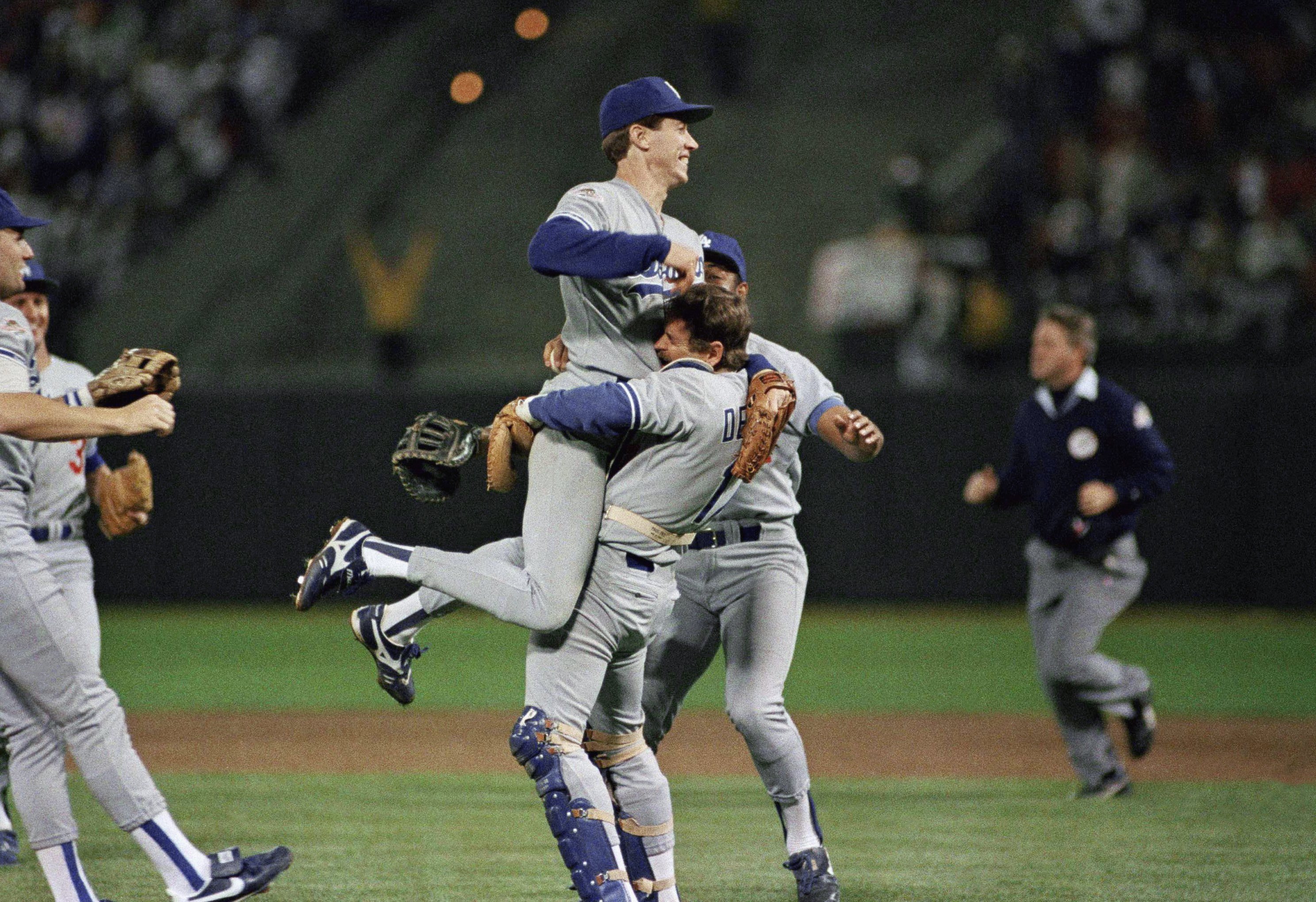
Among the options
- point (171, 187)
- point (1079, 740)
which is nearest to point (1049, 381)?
point (1079, 740)

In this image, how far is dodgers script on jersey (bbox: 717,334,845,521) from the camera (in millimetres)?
5043

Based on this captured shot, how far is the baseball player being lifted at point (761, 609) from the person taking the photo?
16.3 ft

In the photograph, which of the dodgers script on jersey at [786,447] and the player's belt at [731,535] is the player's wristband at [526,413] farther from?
the player's belt at [731,535]

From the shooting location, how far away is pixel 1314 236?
1360 cm

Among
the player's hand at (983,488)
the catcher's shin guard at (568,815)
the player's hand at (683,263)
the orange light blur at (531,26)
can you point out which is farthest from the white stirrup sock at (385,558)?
the orange light blur at (531,26)

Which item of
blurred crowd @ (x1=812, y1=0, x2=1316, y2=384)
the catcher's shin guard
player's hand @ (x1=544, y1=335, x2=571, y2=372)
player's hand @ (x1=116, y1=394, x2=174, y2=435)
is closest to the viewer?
the catcher's shin guard

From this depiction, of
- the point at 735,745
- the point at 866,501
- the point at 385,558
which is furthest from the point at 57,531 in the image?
the point at 866,501

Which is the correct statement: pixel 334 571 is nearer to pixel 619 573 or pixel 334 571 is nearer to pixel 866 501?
pixel 619 573

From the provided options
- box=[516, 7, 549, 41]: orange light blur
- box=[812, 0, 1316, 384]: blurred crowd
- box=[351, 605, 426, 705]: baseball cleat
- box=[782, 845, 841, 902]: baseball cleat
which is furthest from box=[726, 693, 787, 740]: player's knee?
box=[516, 7, 549, 41]: orange light blur

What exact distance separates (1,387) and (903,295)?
33.7 ft

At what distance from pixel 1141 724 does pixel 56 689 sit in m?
4.76

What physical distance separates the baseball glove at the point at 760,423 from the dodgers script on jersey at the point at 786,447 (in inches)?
20.7

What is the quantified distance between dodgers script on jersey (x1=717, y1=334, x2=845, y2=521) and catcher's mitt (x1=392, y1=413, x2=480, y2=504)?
96 centimetres

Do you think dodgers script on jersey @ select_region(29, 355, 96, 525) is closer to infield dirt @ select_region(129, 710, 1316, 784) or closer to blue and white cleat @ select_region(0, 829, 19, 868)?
blue and white cleat @ select_region(0, 829, 19, 868)
